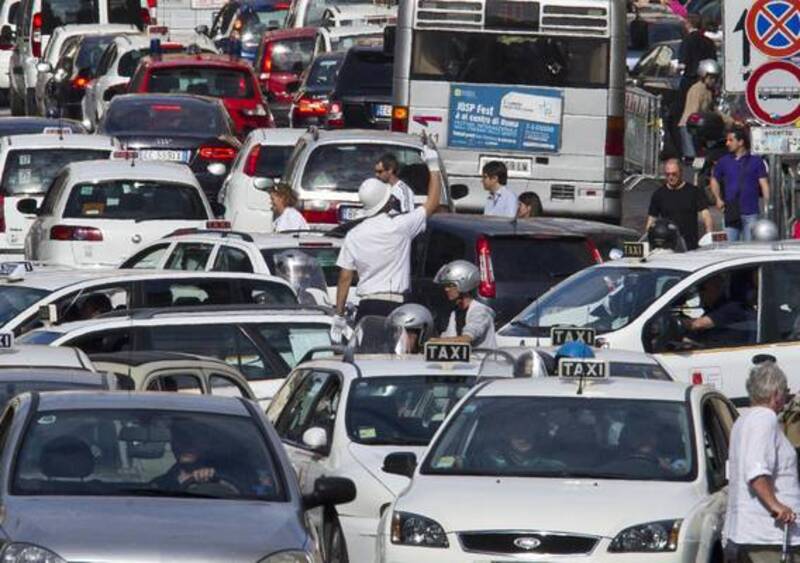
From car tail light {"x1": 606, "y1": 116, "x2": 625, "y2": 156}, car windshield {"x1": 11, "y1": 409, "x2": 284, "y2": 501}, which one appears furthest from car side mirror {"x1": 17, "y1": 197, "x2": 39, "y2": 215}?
car windshield {"x1": 11, "y1": 409, "x2": 284, "y2": 501}

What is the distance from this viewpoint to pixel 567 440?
43.8 ft

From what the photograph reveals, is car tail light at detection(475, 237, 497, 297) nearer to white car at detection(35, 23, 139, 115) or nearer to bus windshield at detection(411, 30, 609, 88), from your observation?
bus windshield at detection(411, 30, 609, 88)

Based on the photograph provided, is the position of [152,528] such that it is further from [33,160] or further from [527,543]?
[33,160]

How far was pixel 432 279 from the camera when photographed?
71.3 feet

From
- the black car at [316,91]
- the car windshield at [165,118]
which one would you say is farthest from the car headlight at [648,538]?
the black car at [316,91]

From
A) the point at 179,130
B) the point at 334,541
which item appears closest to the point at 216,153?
the point at 179,130

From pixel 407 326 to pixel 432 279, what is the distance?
4732mm

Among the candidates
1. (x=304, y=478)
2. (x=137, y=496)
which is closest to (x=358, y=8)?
(x=304, y=478)

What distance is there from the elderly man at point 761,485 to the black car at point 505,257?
836 centimetres

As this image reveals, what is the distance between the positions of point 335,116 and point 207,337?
17442 millimetres

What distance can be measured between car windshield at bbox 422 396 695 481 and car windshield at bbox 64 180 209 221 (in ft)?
43.4

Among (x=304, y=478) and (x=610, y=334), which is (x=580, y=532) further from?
(x=610, y=334)

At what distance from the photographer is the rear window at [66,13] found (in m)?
49.8

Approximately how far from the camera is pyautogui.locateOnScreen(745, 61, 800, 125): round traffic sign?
67.3 ft
